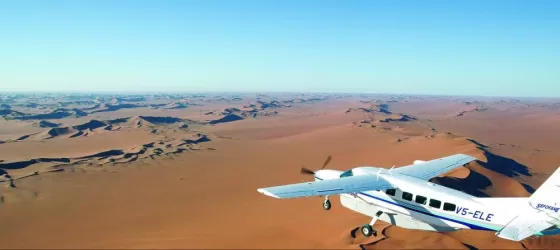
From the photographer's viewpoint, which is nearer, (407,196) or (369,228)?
(407,196)

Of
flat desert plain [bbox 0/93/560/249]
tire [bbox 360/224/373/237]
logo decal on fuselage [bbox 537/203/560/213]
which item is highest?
logo decal on fuselage [bbox 537/203/560/213]

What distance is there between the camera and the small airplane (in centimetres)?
1497

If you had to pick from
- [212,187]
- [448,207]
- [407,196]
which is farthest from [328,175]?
[212,187]

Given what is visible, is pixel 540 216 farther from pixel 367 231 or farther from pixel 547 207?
pixel 367 231

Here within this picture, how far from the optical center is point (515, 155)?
2087 inches

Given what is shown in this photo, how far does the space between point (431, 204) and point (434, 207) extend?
0.19 metres

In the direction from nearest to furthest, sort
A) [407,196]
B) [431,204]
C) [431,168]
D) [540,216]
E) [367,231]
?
[540,216] → [431,204] → [407,196] → [367,231] → [431,168]

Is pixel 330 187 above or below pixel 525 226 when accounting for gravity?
above

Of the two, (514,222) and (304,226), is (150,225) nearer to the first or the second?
(304,226)

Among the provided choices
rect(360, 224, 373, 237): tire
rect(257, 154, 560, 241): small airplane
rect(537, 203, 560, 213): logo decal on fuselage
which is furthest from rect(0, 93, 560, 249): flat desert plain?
rect(537, 203, 560, 213): logo decal on fuselage

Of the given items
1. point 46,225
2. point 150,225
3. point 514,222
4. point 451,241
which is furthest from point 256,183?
point 514,222

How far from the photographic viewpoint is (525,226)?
577 inches

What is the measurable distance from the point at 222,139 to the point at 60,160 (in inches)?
1102

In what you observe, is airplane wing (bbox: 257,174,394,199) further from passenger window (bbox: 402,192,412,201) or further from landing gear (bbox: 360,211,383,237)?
landing gear (bbox: 360,211,383,237)
